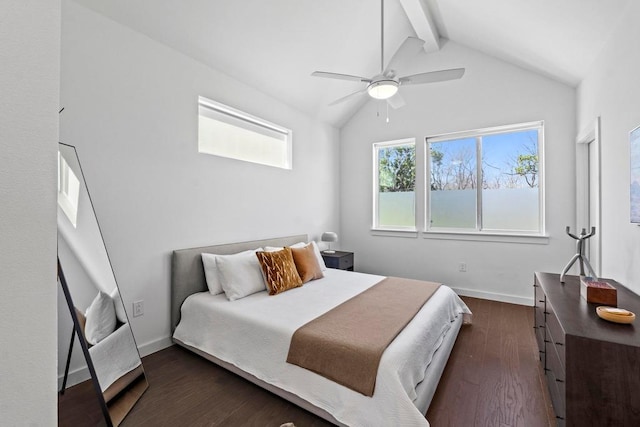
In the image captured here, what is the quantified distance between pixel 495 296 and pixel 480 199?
4.32ft

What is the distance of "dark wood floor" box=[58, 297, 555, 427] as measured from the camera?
1762mm

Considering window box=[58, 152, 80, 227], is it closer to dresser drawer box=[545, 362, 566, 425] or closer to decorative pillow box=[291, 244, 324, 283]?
decorative pillow box=[291, 244, 324, 283]

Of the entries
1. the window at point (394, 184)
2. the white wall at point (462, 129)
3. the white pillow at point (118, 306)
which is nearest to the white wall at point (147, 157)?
the white pillow at point (118, 306)

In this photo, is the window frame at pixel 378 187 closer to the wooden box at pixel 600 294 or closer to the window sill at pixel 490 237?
the window sill at pixel 490 237

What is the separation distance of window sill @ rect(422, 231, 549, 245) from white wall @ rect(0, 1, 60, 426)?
14.1 feet

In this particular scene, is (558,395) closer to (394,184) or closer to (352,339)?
(352,339)

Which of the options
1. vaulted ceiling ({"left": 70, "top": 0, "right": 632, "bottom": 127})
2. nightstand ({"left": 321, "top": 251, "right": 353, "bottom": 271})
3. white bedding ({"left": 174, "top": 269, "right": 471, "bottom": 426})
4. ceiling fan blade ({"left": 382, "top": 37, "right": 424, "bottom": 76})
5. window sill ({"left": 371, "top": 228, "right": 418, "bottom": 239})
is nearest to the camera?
white bedding ({"left": 174, "top": 269, "right": 471, "bottom": 426})

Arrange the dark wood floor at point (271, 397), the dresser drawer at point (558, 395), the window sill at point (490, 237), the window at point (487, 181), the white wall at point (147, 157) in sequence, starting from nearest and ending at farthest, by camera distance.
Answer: the dresser drawer at point (558, 395) < the dark wood floor at point (271, 397) < the white wall at point (147, 157) < the window sill at point (490, 237) < the window at point (487, 181)

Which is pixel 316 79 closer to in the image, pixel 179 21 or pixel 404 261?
pixel 179 21

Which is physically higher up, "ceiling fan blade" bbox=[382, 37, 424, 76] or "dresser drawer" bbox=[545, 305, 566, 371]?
"ceiling fan blade" bbox=[382, 37, 424, 76]

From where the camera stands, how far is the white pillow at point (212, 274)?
2684 mm

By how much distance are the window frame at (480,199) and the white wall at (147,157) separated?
8.42 ft

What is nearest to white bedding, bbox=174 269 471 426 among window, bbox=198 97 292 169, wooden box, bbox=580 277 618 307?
wooden box, bbox=580 277 618 307

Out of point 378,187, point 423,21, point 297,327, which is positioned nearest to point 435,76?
point 423,21
